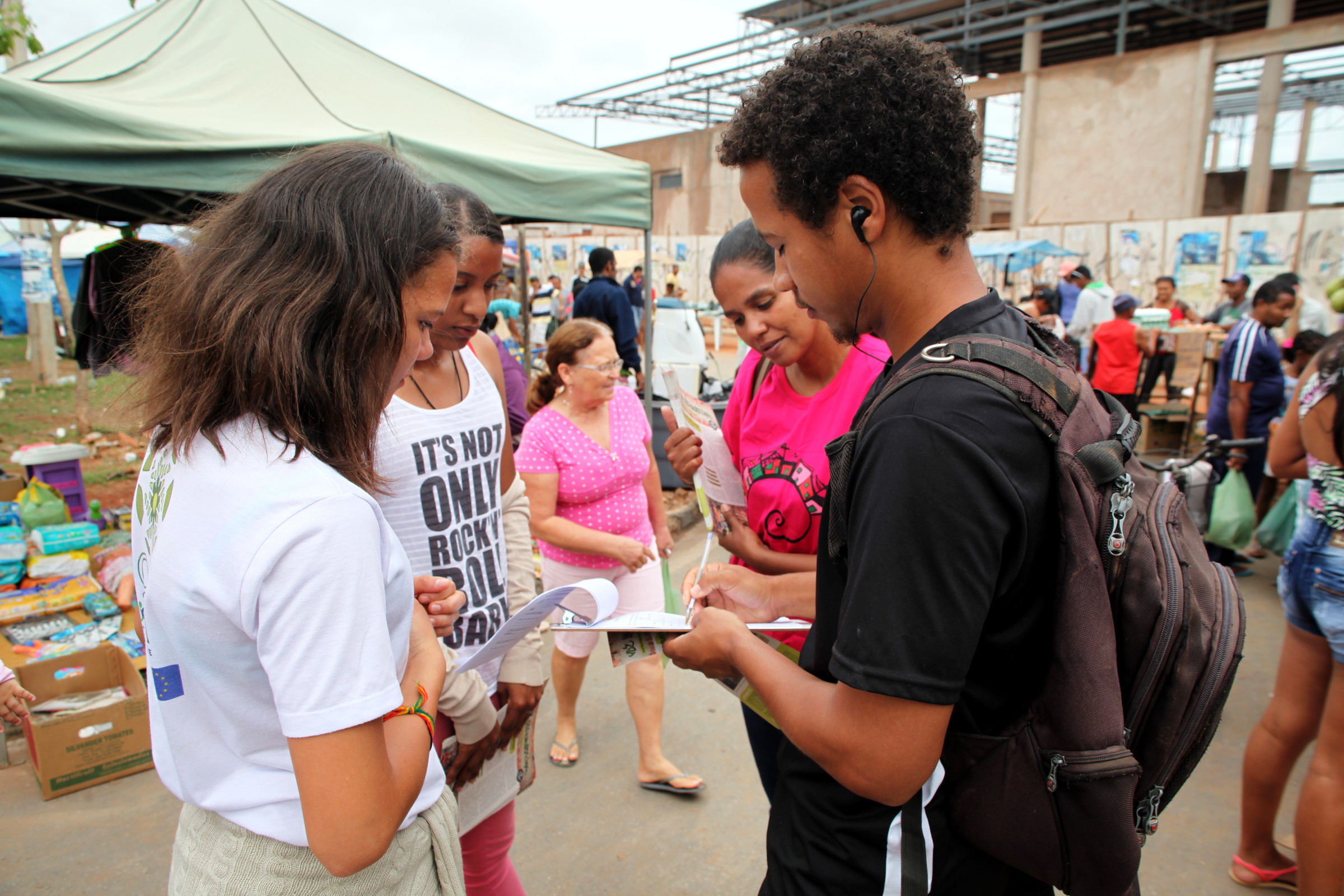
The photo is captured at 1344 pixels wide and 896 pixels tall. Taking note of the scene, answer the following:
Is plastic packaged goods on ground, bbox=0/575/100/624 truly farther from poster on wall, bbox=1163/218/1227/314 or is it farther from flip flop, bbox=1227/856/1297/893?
poster on wall, bbox=1163/218/1227/314

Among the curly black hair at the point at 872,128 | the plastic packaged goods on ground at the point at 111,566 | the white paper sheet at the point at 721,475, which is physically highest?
the curly black hair at the point at 872,128

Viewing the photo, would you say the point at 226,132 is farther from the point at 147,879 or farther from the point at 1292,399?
the point at 1292,399

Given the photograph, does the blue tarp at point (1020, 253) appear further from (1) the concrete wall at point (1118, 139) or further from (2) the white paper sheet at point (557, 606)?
(2) the white paper sheet at point (557, 606)

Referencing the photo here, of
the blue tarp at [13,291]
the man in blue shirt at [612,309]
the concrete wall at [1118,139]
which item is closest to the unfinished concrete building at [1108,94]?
the concrete wall at [1118,139]

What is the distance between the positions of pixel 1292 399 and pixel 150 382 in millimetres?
3098

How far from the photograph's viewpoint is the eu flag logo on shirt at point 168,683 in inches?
38.1

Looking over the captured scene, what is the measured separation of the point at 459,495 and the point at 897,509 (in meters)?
1.25

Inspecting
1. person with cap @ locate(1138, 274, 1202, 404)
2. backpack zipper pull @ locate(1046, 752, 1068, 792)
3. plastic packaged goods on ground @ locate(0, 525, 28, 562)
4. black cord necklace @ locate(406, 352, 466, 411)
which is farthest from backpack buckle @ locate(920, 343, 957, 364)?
person with cap @ locate(1138, 274, 1202, 404)

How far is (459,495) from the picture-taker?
1.85m

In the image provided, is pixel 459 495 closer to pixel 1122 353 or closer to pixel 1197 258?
pixel 1122 353

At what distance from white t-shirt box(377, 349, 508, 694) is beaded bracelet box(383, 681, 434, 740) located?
0.68 meters

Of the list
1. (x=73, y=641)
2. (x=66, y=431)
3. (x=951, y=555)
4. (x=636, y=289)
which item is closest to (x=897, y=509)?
(x=951, y=555)

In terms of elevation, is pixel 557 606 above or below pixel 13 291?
below

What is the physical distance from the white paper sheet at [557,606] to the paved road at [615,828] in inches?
62.7
